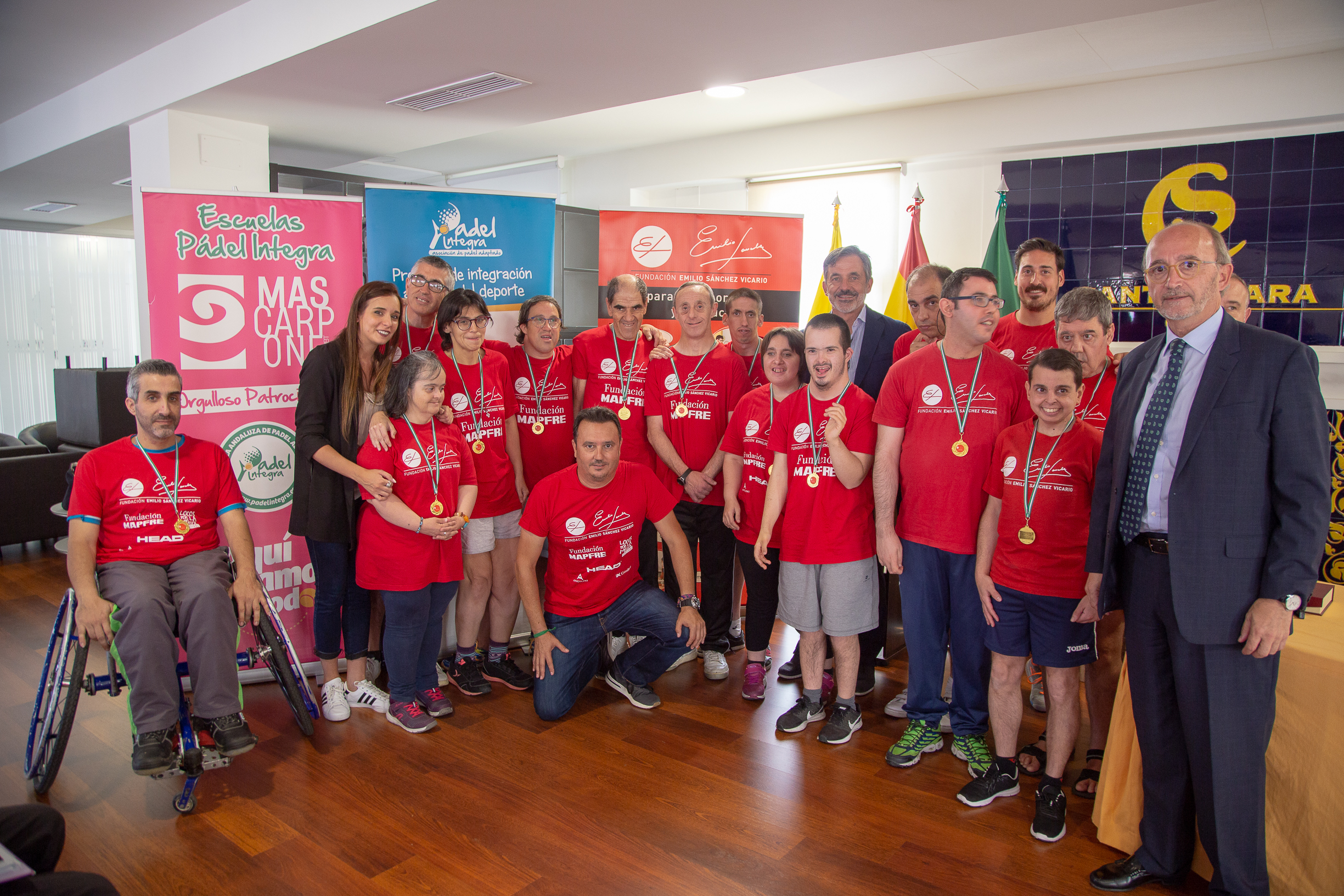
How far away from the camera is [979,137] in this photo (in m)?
5.97

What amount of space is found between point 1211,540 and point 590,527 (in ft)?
6.82

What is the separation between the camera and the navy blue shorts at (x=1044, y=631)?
2547 millimetres

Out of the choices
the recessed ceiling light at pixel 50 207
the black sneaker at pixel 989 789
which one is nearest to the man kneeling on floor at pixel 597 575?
the black sneaker at pixel 989 789

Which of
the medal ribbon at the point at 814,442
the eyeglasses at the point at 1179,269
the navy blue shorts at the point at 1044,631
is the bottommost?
the navy blue shorts at the point at 1044,631

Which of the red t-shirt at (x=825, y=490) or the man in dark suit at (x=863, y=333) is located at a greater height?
the man in dark suit at (x=863, y=333)

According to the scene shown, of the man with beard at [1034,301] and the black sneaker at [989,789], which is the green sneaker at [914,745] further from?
the man with beard at [1034,301]

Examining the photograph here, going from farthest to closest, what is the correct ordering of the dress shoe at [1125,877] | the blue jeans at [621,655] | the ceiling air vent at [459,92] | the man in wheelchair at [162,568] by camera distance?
the ceiling air vent at [459,92] < the blue jeans at [621,655] < the man in wheelchair at [162,568] < the dress shoe at [1125,877]

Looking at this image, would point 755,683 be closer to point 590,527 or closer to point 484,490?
point 590,527

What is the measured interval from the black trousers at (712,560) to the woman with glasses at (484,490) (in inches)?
30.1

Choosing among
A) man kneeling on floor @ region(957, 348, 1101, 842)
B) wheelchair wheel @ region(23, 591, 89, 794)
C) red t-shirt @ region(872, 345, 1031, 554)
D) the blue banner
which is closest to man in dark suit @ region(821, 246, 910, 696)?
red t-shirt @ region(872, 345, 1031, 554)

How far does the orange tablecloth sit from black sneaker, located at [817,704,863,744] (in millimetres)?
1078

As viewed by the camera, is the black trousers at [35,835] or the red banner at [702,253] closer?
the black trousers at [35,835]

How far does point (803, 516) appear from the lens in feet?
10.1

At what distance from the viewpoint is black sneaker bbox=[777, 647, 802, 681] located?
3.76 metres
